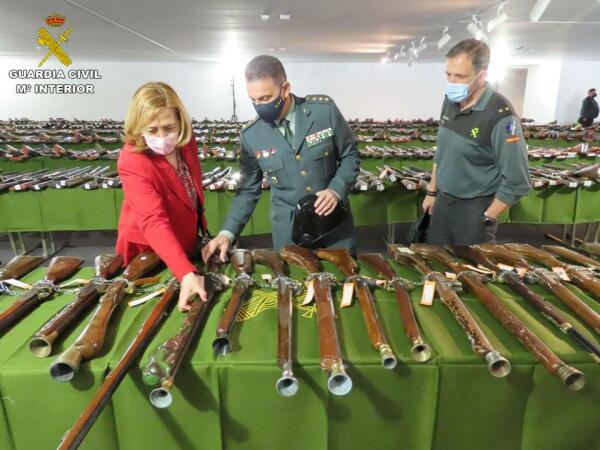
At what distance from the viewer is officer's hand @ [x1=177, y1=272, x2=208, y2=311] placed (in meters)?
1.46

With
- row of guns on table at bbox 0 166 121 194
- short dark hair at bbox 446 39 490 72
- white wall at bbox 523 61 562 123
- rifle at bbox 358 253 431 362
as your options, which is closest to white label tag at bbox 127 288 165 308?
rifle at bbox 358 253 431 362

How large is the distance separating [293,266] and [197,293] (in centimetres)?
55

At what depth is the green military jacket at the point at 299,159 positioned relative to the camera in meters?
2.10

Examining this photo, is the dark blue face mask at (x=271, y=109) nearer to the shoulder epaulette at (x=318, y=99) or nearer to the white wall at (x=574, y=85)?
the shoulder epaulette at (x=318, y=99)

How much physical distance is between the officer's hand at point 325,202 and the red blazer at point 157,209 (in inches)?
22.5

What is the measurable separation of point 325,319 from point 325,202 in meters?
0.73

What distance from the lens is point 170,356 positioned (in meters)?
1.16

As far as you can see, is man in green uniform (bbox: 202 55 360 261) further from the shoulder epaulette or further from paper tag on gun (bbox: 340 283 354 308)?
paper tag on gun (bbox: 340 283 354 308)

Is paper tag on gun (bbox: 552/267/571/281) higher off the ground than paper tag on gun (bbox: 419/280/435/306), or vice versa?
paper tag on gun (bbox: 552/267/571/281)

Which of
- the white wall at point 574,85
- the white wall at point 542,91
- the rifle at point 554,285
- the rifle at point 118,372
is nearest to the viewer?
the rifle at point 118,372

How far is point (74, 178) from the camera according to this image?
4.33 meters

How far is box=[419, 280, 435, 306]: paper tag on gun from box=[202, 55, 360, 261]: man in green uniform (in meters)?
0.61

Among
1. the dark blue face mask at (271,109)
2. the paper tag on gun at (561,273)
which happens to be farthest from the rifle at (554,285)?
the dark blue face mask at (271,109)

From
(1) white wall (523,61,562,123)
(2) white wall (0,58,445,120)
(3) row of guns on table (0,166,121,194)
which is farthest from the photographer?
(1) white wall (523,61,562,123)
